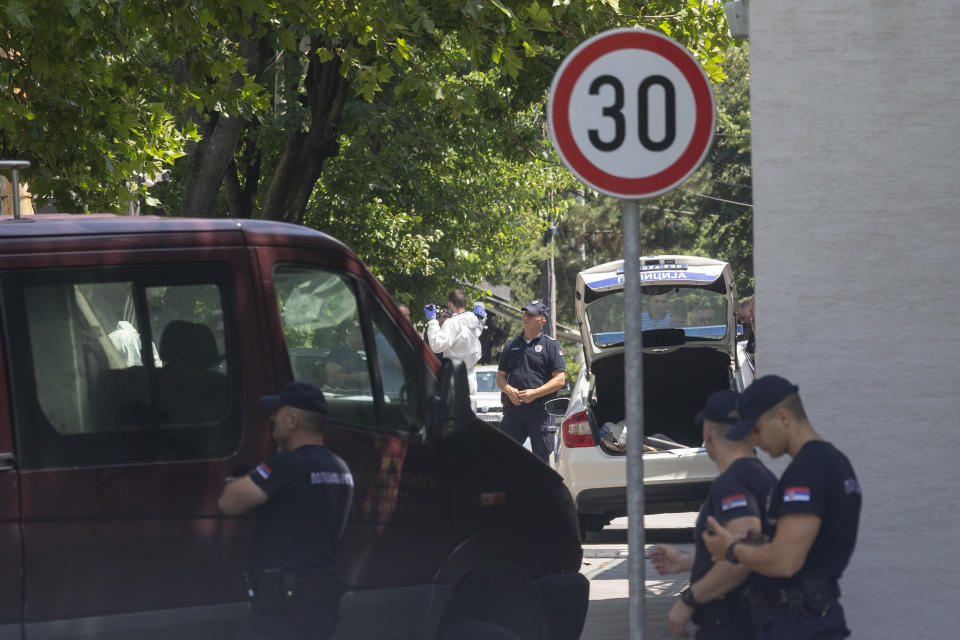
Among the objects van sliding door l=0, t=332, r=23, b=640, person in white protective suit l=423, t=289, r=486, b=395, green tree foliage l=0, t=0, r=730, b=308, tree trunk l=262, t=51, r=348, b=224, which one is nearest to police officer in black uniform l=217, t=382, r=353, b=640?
van sliding door l=0, t=332, r=23, b=640

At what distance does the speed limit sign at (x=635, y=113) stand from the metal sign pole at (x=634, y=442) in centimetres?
24

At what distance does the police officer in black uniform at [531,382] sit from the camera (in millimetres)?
12383

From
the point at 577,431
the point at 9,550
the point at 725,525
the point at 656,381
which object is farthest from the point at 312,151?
the point at 725,525

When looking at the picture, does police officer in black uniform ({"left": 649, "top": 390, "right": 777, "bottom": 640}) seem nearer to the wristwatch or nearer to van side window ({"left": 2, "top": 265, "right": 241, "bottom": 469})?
the wristwatch

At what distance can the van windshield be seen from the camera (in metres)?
11.4

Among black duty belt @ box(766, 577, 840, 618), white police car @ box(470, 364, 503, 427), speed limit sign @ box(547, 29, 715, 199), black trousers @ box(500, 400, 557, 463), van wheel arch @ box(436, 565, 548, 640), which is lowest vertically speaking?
white police car @ box(470, 364, 503, 427)

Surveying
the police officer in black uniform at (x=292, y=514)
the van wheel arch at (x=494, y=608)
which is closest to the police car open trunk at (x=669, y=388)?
the van wheel arch at (x=494, y=608)

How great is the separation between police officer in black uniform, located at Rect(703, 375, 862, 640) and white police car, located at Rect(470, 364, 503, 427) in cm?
2129

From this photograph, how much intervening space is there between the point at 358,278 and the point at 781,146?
226 cm

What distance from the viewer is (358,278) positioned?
17.4ft

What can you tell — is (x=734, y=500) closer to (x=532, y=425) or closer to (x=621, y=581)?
(x=621, y=581)

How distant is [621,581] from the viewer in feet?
31.5

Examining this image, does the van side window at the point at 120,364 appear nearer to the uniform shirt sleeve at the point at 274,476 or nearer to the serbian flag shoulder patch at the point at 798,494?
the uniform shirt sleeve at the point at 274,476

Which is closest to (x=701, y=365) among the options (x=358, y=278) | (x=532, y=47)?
(x=532, y=47)
